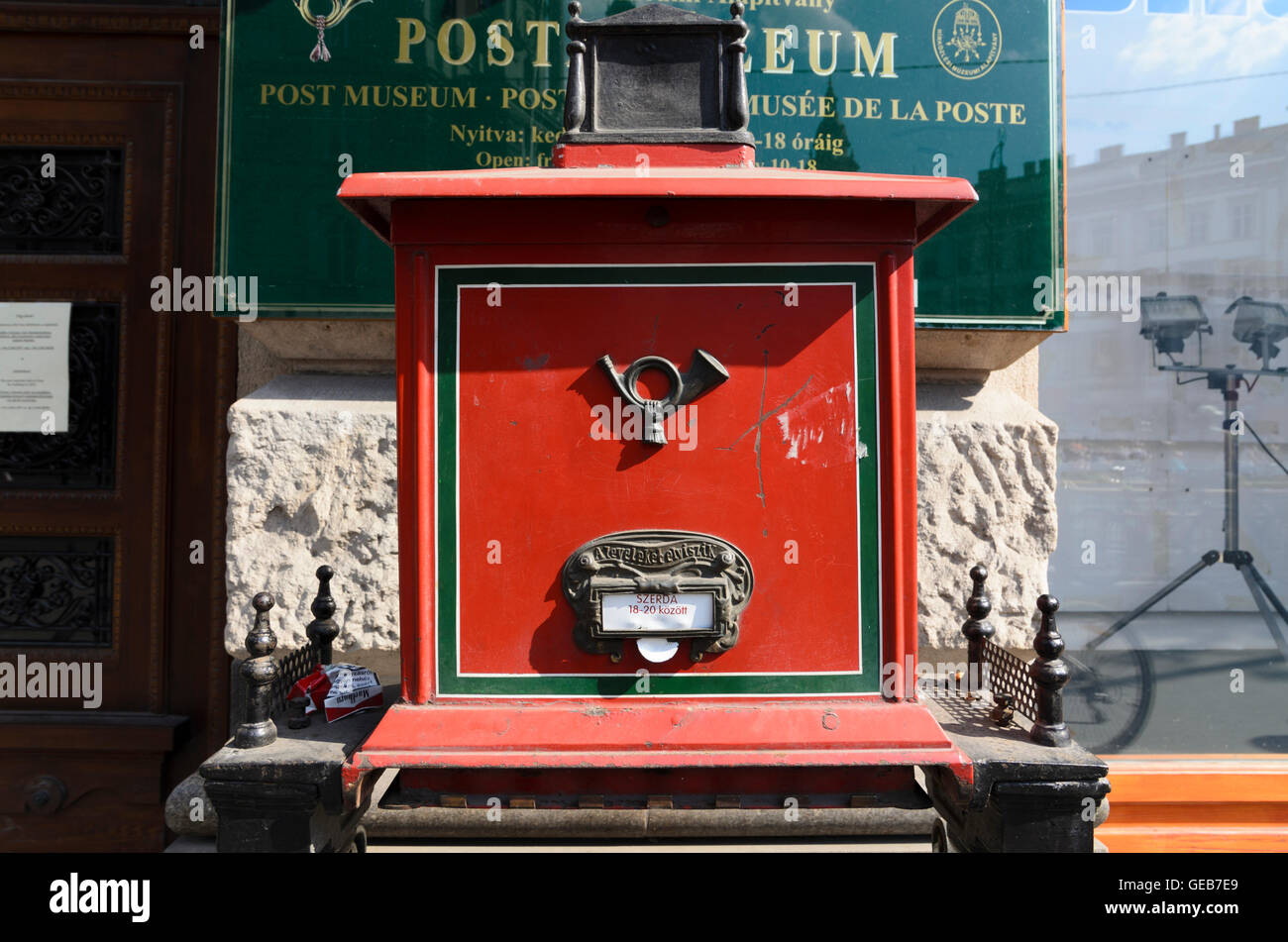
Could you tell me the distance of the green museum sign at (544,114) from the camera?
8.97 ft

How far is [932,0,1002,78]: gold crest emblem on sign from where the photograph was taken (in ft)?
9.16

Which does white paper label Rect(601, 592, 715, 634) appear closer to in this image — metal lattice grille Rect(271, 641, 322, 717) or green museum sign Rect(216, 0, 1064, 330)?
metal lattice grille Rect(271, 641, 322, 717)

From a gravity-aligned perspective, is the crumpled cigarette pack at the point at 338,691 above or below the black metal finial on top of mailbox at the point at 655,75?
below

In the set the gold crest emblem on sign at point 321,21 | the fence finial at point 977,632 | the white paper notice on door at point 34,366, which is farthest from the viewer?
the white paper notice on door at point 34,366

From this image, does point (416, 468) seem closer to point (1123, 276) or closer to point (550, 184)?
point (550, 184)

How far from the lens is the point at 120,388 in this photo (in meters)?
2.96

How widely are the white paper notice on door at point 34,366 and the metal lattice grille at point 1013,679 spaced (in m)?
3.22

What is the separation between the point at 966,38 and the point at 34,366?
3.55m

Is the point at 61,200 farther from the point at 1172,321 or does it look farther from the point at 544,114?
the point at 1172,321

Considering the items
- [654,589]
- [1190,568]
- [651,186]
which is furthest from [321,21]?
[1190,568]

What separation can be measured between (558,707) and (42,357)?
258 cm

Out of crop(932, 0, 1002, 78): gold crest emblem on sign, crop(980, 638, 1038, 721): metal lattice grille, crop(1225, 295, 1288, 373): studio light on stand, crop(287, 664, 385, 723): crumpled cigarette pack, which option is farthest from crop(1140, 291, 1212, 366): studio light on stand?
crop(287, 664, 385, 723): crumpled cigarette pack

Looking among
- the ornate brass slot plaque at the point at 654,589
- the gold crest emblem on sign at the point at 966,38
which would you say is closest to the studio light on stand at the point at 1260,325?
the gold crest emblem on sign at the point at 966,38

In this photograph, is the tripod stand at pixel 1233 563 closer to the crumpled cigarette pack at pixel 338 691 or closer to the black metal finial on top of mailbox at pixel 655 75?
the black metal finial on top of mailbox at pixel 655 75
